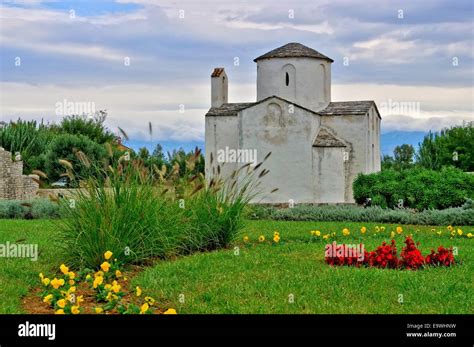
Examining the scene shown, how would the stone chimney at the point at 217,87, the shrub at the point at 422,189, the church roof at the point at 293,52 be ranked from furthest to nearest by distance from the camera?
the stone chimney at the point at 217,87 → the church roof at the point at 293,52 → the shrub at the point at 422,189

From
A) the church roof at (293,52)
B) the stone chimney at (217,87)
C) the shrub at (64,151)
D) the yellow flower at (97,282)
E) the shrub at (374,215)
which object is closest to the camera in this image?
the yellow flower at (97,282)

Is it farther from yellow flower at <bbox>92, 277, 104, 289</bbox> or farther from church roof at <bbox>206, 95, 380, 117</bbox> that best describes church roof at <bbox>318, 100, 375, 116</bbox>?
yellow flower at <bbox>92, 277, 104, 289</bbox>

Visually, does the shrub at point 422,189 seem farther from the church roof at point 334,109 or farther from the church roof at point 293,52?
the church roof at point 293,52

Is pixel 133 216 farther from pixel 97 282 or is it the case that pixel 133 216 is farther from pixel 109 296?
pixel 109 296

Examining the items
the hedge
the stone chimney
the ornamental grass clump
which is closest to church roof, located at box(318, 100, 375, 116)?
the stone chimney

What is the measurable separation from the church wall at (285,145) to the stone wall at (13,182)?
11.7 metres

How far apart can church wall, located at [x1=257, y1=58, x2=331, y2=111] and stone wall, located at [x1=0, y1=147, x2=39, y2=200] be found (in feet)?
44.2

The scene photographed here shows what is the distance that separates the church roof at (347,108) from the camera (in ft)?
120

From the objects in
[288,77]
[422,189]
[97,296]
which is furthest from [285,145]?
[97,296]

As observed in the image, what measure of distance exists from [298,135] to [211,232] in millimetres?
22533

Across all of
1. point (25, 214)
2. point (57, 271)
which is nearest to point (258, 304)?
point (57, 271)

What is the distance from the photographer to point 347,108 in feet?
122

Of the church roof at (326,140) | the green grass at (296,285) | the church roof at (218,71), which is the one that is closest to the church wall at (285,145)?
the church roof at (326,140)

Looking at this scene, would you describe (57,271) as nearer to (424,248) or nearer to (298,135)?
(424,248)
